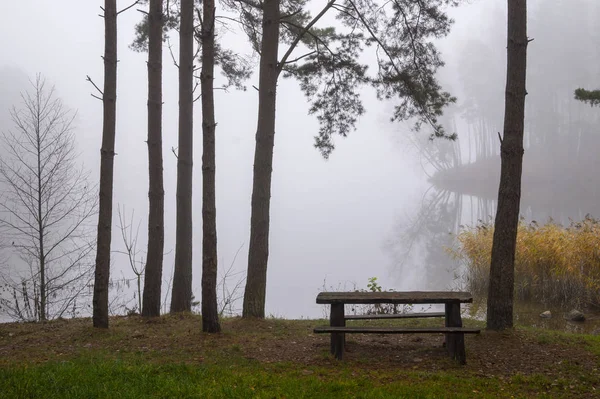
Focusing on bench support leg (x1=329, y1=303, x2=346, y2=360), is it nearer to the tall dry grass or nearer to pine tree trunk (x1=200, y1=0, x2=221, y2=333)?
pine tree trunk (x1=200, y1=0, x2=221, y2=333)

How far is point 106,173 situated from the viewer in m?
7.26

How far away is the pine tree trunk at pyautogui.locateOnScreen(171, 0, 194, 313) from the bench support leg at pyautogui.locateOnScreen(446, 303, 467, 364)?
5.04 metres

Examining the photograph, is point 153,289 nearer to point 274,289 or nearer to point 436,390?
point 436,390

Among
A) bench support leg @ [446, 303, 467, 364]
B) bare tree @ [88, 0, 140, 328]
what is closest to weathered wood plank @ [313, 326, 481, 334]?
bench support leg @ [446, 303, 467, 364]

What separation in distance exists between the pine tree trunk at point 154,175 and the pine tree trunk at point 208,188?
203cm

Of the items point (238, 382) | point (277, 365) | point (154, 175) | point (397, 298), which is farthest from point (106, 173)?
point (397, 298)

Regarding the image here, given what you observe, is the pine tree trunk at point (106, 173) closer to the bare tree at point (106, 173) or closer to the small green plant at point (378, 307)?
the bare tree at point (106, 173)

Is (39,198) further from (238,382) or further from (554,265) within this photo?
(554,265)

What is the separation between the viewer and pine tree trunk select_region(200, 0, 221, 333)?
22.1 feet

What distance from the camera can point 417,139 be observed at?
1981 inches

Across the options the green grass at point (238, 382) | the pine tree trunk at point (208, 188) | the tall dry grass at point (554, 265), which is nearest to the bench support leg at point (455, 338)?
the green grass at point (238, 382)

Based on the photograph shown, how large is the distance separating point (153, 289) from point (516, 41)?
6.25 meters

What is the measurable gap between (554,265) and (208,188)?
26.5 feet

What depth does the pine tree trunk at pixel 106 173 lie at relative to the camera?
7211 millimetres
